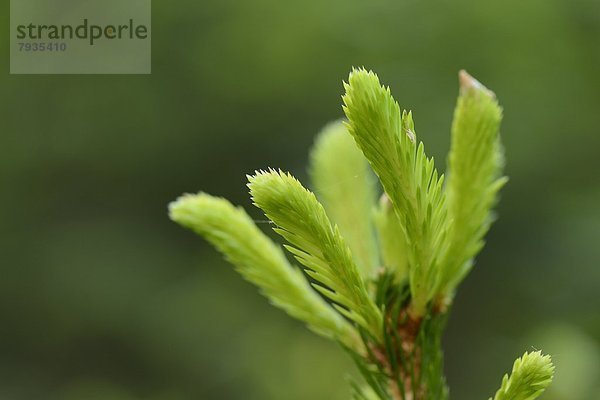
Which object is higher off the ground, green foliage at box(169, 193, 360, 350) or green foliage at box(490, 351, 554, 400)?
green foliage at box(169, 193, 360, 350)

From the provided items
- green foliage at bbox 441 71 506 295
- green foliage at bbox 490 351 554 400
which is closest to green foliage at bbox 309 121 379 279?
green foliage at bbox 441 71 506 295

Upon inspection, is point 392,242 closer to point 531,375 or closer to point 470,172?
point 470,172

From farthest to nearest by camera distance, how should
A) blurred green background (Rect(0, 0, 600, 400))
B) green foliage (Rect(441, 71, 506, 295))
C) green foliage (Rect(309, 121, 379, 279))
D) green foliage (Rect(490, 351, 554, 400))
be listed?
blurred green background (Rect(0, 0, 600, 400)), green foliage (Rect(309, 121, 379, 279)), green foliage (Rect(441, 71, 506, 295)), green foliage (Rect(490, 351, 554, 400))

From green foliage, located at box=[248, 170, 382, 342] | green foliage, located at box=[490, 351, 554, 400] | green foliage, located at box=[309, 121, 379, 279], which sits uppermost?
green foliage, located at box=[309, 121, 379, 279]

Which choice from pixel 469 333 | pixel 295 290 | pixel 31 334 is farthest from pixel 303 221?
pixel 31 334

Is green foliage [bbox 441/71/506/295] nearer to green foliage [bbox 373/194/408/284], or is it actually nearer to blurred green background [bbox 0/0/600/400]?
green foliage [bbox 373/194/408/284]

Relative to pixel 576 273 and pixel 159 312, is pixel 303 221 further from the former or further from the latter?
pixel 159 312

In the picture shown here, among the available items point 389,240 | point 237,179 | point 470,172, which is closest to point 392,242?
point 389,240
